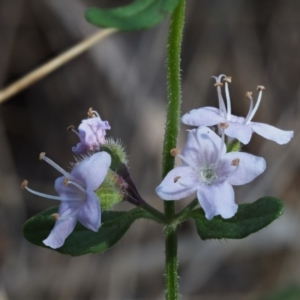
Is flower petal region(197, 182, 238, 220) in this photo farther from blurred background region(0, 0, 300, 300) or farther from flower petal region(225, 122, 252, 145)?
blurred background region(0, 0, 300, 300)

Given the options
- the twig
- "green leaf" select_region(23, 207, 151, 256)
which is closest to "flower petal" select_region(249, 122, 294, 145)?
"green leaf" select_region(23, 207, 151, 256)

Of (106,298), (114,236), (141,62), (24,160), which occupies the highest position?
(141,62)

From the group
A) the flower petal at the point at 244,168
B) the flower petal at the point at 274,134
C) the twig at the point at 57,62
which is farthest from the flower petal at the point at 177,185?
the twig at the point at 57,62

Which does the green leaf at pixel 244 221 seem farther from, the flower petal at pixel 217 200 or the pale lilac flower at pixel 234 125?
the pale lilac flower at pixel 234 125

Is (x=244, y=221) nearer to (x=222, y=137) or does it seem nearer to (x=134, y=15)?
(x=222, y=137)

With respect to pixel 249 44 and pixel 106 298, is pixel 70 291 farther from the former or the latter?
pixel 249 44

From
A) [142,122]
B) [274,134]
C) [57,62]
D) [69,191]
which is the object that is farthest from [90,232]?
[142,122]

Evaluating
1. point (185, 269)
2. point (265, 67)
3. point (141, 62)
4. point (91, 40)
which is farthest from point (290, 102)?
point (91, 40)
